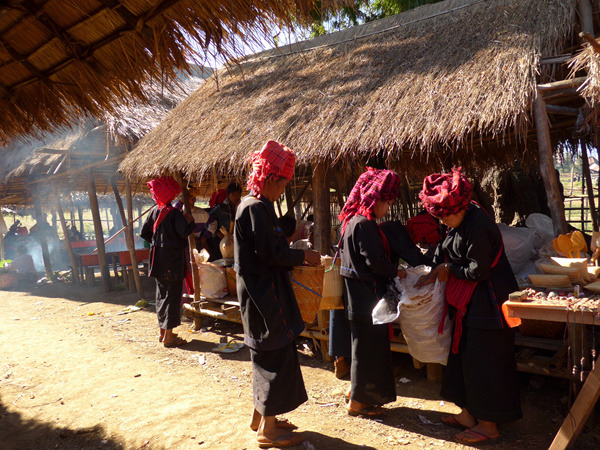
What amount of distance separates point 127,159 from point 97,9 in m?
5.54

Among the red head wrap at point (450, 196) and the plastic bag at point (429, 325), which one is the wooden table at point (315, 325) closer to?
the plastic bag at point (429, 325)

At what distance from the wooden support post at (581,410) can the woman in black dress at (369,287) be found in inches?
43.1

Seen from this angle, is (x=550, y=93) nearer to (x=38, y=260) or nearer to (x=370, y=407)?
(x=370, y=407)

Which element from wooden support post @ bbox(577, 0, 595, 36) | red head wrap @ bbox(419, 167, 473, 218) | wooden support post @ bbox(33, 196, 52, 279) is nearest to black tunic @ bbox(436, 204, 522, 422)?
red head wrap @ bbox(419, 167, 473, 218)

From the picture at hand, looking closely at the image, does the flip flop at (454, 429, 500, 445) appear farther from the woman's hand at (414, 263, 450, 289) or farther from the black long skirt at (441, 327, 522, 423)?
the woman's hand at (414, 263, 450, 289)

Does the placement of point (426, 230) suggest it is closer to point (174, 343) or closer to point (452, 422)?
point (452, 422)

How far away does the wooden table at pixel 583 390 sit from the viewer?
2.27m

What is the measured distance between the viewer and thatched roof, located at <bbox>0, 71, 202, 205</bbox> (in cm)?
812

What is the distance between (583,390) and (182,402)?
2954 mm

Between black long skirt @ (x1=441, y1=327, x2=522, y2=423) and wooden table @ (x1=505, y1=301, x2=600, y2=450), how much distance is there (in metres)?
0.33

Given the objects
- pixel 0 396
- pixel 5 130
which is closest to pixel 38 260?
pixel 0 396

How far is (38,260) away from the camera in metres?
16.7

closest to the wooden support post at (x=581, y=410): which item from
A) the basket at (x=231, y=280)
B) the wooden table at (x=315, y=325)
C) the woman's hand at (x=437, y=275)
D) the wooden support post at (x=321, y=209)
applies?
the woman's hand at (x=437, y=275)

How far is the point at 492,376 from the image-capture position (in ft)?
8.76
